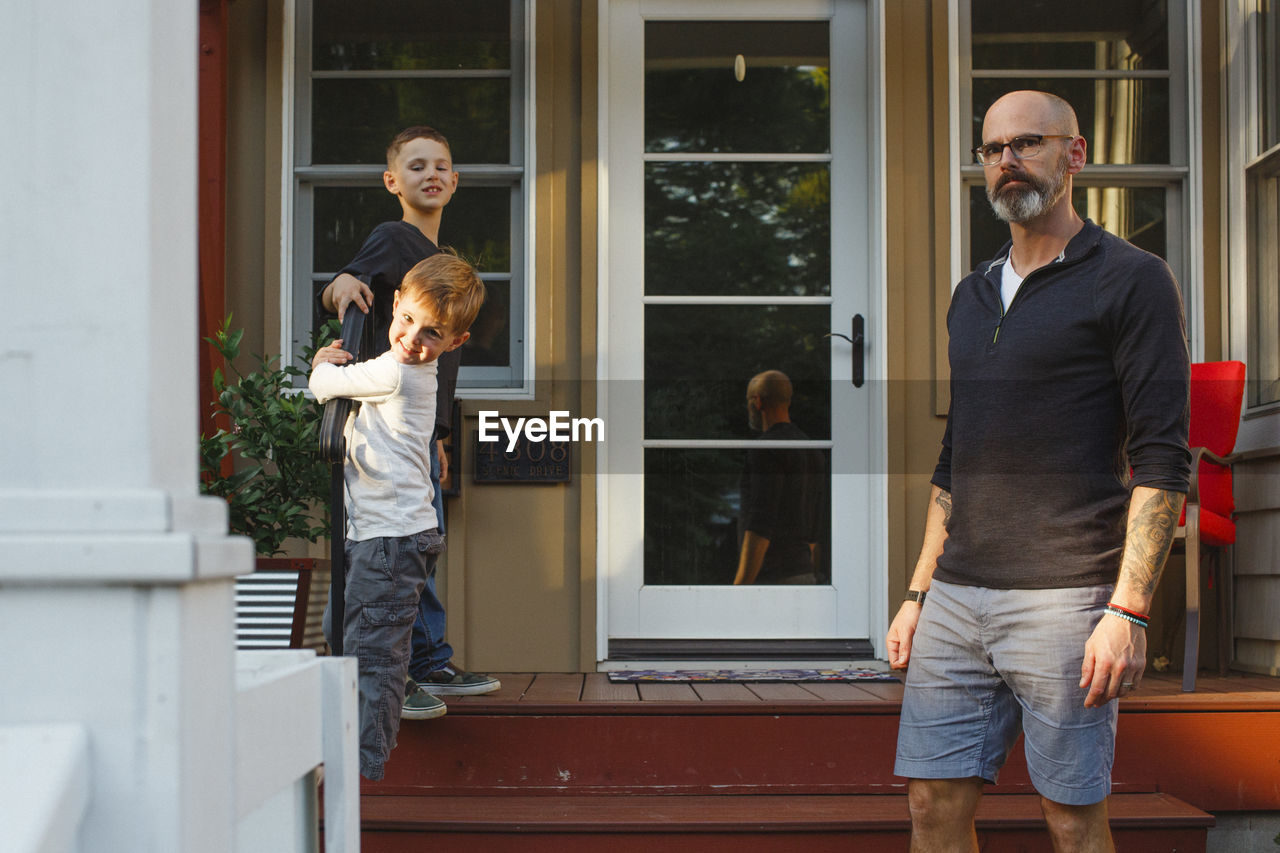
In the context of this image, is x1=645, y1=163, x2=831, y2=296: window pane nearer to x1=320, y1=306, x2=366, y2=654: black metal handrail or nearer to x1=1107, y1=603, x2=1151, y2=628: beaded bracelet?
x1=320, y1=306, x2=366, y2=654: black metal handrail

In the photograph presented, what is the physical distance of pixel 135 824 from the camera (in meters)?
0.52

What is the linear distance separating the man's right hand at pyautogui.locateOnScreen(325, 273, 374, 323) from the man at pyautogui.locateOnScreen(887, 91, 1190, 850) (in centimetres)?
132

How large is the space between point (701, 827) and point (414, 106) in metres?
2.57

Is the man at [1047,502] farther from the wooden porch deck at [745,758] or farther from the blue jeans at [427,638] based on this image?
the blue jeans at [427,638]

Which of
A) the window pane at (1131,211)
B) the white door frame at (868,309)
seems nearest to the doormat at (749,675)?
the white door frame at (868,309)

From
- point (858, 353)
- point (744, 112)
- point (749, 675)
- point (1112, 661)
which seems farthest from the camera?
point (744, 112)

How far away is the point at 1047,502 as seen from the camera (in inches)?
65.2

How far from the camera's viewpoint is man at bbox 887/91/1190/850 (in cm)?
154

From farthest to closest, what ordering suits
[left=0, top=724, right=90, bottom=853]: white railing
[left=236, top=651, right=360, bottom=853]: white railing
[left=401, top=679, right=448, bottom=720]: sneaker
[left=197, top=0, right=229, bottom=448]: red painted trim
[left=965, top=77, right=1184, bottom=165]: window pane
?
[left=965, top=77, right=1184, bottom=165]: window pane, [left=197, top=0, right=229, bottom=448]: red painted trim, [left=401, top=679, right=448, bottom=720]: sneaker, [left=236, top=651, right=360, bottom=853]: white railing, [left=0, top=724, right=90, bottom=853]: white railing

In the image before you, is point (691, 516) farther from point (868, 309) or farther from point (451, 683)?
point (451, 683)

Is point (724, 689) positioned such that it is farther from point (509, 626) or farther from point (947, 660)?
point (947, 660)

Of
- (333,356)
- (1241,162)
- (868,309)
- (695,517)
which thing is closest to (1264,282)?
(1241,162)

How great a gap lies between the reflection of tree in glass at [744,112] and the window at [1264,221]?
1.39m

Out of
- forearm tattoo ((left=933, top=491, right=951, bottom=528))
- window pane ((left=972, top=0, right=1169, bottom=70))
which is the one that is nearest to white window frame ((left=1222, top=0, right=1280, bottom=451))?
window pane ((left=972, top=0, right=1169, bottom=70))
